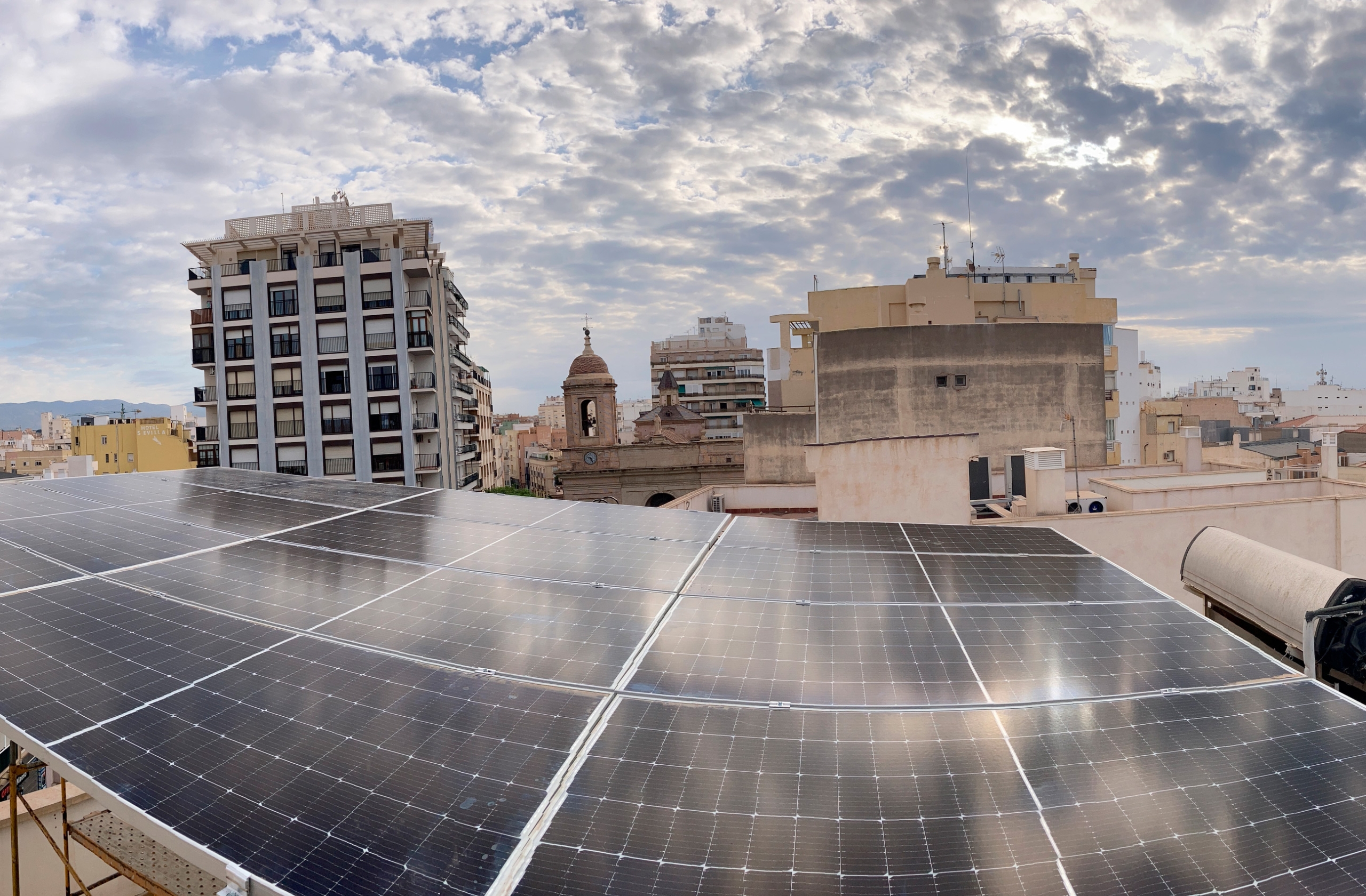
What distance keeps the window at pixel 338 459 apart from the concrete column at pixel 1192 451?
39.7 m

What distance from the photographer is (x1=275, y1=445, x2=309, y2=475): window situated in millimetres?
45438

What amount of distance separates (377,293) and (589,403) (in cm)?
1463

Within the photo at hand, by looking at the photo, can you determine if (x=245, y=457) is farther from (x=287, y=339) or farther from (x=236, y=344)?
(x=287, y=339)

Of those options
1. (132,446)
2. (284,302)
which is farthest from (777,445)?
(132,446)

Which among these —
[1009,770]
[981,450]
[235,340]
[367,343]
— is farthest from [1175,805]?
[235,340]

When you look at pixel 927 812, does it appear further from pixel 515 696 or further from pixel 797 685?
pixel 515 696

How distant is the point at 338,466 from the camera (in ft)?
149

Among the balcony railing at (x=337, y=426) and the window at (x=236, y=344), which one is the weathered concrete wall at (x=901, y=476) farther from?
the window at (x=236, y=344)

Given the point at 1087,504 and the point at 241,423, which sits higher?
the point at 241,423

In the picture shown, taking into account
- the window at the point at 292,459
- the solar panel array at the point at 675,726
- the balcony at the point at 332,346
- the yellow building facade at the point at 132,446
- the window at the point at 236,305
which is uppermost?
the window at the point at 236,305

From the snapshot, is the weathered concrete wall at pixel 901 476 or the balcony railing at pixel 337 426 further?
the balcony railing at pixel 337 426

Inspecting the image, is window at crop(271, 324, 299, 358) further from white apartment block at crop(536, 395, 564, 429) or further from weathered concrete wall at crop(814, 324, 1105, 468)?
white apartment block at crop(536, 395, 564, 429)

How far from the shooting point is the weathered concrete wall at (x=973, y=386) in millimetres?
27594

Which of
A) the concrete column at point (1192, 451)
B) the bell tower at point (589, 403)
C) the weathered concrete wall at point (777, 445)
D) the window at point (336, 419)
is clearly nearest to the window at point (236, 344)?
the window at point (336, 419)
